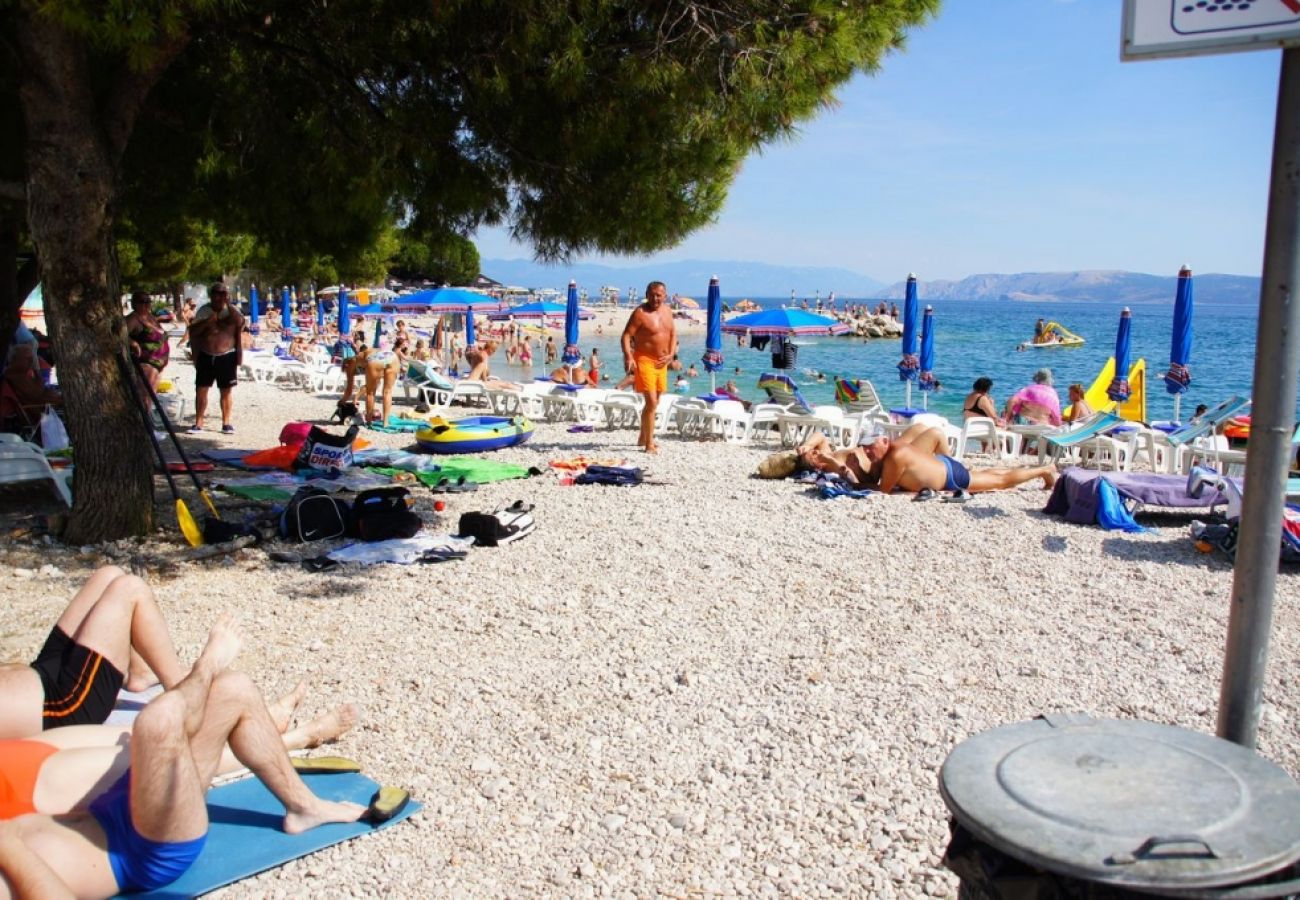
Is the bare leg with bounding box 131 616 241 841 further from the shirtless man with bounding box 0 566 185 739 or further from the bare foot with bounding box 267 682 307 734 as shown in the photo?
the bare foot with bounding box 267 682 307 734

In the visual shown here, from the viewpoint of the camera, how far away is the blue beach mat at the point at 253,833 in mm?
2555

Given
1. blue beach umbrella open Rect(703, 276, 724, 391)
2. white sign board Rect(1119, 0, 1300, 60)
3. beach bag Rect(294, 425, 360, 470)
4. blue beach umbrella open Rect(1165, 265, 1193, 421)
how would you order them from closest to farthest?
white sign board Rect(1119, 0, 1300, 60) → beach bag Rect(294, 425, 360, 470) → blue beach umbrella open Rect(1165, 265, 1193, 421) → blue beach umbrella open Rect(703, 276, 724, 391)

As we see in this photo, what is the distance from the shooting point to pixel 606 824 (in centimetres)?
291

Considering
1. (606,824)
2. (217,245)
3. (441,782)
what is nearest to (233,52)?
(441,782)

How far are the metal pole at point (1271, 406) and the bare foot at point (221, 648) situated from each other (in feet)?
7.68

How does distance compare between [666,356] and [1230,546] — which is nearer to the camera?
[1230,546]


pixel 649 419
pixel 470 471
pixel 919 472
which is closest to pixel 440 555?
pixel 470 471

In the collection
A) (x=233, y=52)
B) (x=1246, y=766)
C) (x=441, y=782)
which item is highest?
(x=233, y=52)

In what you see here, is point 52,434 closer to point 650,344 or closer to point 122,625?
point 650,344

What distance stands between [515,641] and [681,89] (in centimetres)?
297

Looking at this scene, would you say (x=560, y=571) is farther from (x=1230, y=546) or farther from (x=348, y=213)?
(x=1230, y=546)

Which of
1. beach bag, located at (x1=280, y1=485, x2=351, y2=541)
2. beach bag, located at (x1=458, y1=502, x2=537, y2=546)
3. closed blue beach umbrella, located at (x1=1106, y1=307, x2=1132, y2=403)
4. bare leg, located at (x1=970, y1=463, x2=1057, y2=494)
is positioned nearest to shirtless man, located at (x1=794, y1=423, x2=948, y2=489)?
bare leg, located at (x1=970, y1=463, x2=1057, y2=494)

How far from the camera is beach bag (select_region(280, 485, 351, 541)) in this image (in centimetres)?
607

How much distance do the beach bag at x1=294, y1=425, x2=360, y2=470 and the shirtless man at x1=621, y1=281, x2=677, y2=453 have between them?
2.68m
